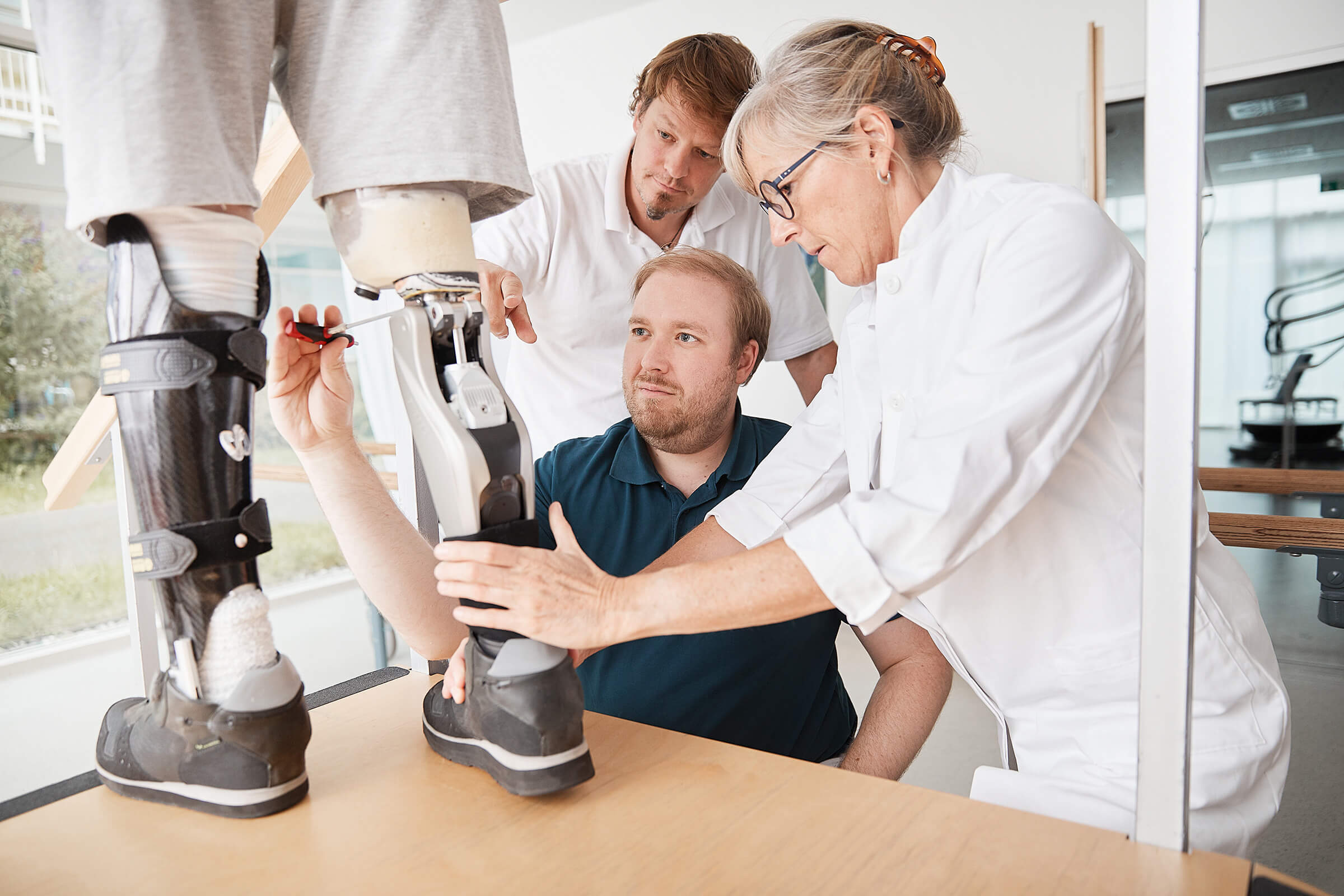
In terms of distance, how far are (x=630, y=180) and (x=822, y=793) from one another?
Result: 1.51 metres

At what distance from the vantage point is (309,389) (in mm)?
971

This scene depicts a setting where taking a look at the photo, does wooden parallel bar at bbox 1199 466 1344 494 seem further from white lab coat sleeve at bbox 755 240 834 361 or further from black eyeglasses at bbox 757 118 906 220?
black eyeglasses at bbox 757 118 906 220

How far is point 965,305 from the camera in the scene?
37.2 inches

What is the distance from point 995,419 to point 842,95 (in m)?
0.47

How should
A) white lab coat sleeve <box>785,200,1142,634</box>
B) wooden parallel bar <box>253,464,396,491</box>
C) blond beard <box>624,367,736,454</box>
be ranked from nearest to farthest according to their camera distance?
white lab coat sleeve <box>785,200,1142,634</box>
blond beard <box>624,367,736,454</box>
wooden parallel bar <box>253,464,396,491</box>

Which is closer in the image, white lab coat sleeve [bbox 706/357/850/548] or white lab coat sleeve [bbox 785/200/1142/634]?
white lab coat sleeve [bbox 785/200/1142/634]

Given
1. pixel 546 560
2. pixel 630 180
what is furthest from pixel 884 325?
pixel 630 180

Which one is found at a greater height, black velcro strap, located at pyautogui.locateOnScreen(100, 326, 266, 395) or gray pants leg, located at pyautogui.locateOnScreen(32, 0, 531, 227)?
gray pants leg, located at pyautogui.locateOnScreen(32, 0, 531, 227)

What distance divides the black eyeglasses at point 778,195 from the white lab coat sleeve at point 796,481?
0.24 m

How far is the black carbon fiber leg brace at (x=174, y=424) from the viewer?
0.70m

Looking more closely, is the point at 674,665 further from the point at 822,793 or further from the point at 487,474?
the point at 487,474

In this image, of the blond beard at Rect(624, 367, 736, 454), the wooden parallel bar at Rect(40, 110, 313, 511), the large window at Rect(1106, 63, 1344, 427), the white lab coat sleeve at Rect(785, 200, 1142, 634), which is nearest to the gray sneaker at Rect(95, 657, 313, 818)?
the white lab coat sleeve at Rect(785, 200, 1142, 634)

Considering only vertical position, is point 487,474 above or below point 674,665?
above

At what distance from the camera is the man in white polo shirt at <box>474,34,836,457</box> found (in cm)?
191
